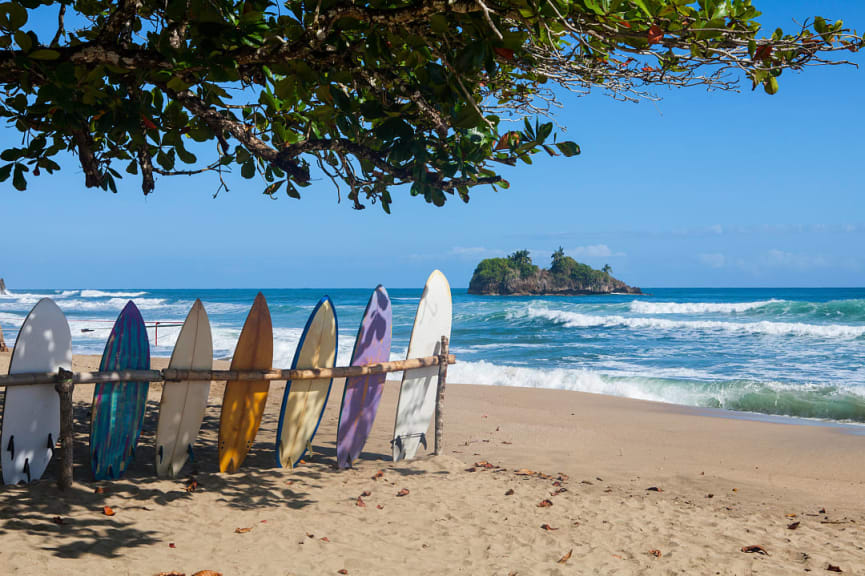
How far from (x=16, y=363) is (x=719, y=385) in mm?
10849

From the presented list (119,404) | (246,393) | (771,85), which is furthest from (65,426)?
(771,85)

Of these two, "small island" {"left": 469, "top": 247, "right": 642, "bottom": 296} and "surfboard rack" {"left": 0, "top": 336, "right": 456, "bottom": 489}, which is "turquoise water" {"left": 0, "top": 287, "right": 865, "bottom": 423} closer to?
"surfboard rack" {"left": 0, "top": 336, "right": 456, "bottom": 489}

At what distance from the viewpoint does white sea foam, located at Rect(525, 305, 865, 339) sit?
19.8 meters

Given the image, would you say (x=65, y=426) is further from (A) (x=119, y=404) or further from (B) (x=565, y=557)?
(B) (x=565, y=557)

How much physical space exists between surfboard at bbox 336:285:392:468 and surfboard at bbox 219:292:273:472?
0.66 meters

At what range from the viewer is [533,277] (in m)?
72.4

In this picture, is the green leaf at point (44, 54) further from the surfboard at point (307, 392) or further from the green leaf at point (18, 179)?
the surfboard at point (307, 392)

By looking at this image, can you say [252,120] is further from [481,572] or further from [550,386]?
[550,386]

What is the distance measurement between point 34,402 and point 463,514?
113 inches

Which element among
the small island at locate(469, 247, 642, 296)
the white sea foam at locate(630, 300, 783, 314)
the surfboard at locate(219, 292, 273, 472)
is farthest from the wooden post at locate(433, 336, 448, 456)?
the small island at locate(469, 247, 642, 296)

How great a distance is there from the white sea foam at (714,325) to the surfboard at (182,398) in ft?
66.7

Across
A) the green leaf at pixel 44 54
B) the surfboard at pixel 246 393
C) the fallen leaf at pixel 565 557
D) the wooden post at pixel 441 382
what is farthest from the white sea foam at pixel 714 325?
the green leaf at pixel 44 54

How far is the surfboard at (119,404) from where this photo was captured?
4.05 meters

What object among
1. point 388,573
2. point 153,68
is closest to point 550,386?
point 388,573
